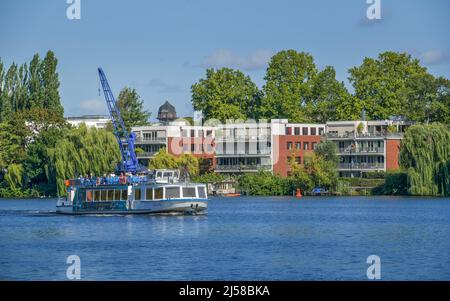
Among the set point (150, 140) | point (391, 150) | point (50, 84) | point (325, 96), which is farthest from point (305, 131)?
point (50, 84)

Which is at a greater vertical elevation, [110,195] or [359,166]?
[359,166]

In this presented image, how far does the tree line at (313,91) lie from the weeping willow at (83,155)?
4607 centimetres

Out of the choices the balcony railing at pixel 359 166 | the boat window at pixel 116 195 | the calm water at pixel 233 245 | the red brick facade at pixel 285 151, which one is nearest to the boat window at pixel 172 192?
the calm water at pixel 233 245

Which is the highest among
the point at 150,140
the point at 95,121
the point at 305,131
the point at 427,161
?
the point at 95,121

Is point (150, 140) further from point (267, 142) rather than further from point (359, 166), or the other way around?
point (359, 166)

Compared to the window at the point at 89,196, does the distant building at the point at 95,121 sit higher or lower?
higher

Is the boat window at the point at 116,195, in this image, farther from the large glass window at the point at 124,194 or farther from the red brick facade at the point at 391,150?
the red brick facade at the point at 391,150

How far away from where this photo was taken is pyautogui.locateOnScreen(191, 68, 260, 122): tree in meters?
180

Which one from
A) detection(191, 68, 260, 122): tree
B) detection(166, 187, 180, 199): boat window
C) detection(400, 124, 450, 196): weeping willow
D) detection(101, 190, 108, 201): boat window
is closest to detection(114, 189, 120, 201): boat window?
detection(101, 190, 108, 201): boat window

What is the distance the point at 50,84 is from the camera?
6191 inches

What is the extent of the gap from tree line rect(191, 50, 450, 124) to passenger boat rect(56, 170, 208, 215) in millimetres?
74121

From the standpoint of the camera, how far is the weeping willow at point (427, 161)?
12375 cm

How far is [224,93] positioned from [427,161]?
60476mm
